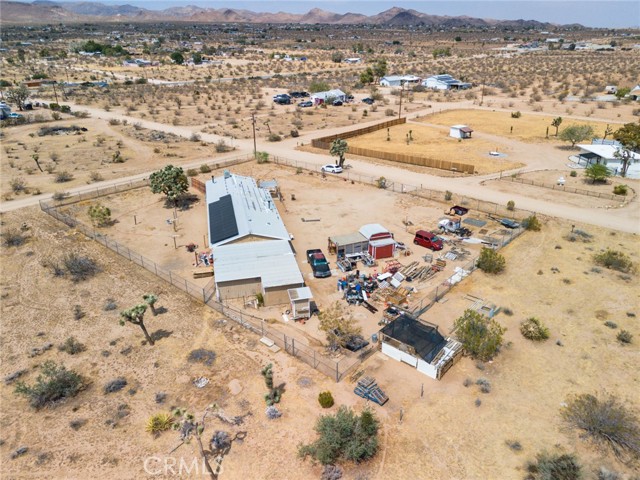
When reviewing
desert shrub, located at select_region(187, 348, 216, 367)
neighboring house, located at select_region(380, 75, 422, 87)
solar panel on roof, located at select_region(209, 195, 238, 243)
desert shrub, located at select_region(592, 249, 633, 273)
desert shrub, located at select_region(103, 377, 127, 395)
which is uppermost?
neighboring house, located at select_region(380, 75, 422, 87)

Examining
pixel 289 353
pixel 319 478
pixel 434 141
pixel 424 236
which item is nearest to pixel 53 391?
pixel 289 353

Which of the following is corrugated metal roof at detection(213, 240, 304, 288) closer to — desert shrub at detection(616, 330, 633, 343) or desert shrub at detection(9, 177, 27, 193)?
desert shrub at detection(616, 330, 633, 343)

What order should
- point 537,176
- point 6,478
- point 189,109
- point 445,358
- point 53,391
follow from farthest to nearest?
point 189,109 → point 537,176 → point 445,358 → point 53,391 → point 6,478

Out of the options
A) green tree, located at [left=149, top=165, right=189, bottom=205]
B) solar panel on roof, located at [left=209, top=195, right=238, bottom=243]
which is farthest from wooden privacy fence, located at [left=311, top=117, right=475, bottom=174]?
solar panel on roof, located at [left=209, top=195, right=238, bottom=243]

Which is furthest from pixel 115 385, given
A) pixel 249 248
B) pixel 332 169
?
pixel 332 169

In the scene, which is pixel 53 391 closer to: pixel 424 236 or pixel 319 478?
pixel 319 478

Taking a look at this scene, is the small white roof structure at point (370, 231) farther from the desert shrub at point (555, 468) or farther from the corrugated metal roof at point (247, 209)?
the desert shrub at point (555, 468)
